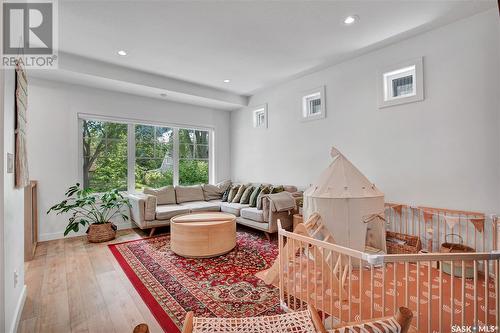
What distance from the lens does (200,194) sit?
18.1 ft

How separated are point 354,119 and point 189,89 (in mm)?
3280

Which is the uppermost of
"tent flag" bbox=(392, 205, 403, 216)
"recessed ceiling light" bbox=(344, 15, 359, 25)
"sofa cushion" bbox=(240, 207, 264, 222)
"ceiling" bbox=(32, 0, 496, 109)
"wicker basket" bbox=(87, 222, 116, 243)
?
"ceiling" bbox=(32, 0, 496, 109)

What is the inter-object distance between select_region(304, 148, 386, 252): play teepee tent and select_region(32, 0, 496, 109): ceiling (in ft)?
5.79

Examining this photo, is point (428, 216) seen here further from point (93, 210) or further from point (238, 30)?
point (93, 210)

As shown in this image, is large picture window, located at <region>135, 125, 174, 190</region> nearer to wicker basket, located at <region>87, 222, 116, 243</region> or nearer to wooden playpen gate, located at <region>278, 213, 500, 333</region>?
wicker basket, located at <region>87, 222, 116, 243</region>

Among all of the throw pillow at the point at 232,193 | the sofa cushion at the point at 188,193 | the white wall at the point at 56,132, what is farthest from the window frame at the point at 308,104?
the white wall at the point at 56,132

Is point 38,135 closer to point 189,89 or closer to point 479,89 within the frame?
point 189,89

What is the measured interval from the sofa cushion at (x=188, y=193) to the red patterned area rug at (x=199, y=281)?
1403mm

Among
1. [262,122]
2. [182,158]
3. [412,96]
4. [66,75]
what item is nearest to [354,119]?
[412,96]

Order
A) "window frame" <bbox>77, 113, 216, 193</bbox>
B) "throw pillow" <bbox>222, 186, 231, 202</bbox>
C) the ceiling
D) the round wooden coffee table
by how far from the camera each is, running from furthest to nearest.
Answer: "throw pillow" <bbox>222, 186, 231, 202</bbox>
"window frame" <bbox>77, 113, 216, 193</bbox>
the round wooden coffee table
the ceiling

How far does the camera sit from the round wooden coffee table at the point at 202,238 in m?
3.28

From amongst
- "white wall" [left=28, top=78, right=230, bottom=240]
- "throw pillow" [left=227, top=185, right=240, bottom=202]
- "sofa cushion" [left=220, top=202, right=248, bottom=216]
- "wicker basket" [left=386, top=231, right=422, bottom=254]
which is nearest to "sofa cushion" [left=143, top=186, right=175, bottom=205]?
"sofa cushion" [left=220, top=202, right=248, bottom=216]

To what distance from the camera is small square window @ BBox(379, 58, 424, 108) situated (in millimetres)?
3170

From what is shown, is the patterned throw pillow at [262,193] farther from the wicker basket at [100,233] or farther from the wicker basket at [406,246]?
the wicker basket at [100,233]
